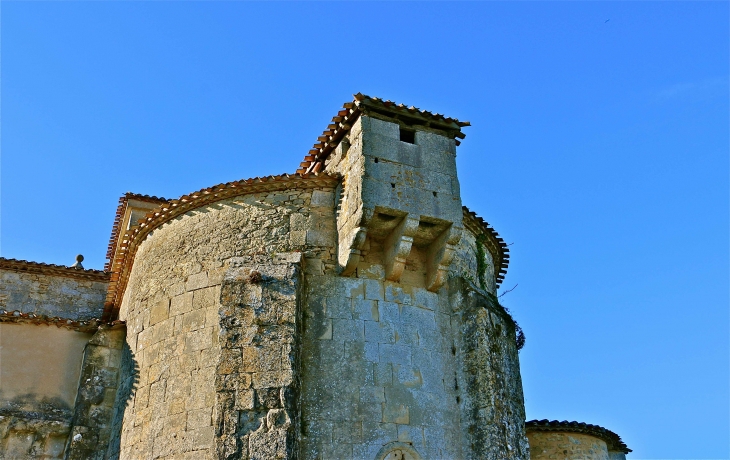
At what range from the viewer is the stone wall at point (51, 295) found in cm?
1476

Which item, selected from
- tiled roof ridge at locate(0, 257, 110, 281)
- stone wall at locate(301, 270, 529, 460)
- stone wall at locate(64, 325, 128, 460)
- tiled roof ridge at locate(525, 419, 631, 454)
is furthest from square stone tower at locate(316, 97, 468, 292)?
tiled roof ridge at locate(0, 257, 110, 281)

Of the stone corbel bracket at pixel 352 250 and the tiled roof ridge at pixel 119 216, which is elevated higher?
the tiled roof ridge at pixel 119 216

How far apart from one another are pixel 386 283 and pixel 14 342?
5661mm

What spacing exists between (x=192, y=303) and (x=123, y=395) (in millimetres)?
1809

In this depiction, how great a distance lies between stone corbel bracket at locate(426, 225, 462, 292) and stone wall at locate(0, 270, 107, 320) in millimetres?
8496

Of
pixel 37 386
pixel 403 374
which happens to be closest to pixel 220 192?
pixel 403 374

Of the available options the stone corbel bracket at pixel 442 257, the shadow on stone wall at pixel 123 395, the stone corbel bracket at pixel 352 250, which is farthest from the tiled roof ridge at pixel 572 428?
the shadow on stone wall at pixel 123 395

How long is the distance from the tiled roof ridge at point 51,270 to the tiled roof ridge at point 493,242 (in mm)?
8445

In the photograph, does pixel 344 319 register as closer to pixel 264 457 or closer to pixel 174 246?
pixel 264 457

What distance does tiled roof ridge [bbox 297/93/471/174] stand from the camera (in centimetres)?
1000

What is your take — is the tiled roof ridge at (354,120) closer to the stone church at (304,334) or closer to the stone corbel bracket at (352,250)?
the stone church at (304,334)

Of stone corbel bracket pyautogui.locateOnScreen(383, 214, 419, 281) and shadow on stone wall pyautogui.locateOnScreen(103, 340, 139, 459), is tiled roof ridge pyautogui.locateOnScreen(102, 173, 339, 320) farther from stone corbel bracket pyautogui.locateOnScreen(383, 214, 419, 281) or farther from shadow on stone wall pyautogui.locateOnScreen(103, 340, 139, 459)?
shadow on stone wall pyautogui.locateOnScreen(103, 340, 139, 459)

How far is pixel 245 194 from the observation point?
10.1m

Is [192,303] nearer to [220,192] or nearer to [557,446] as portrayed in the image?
[220,192]
